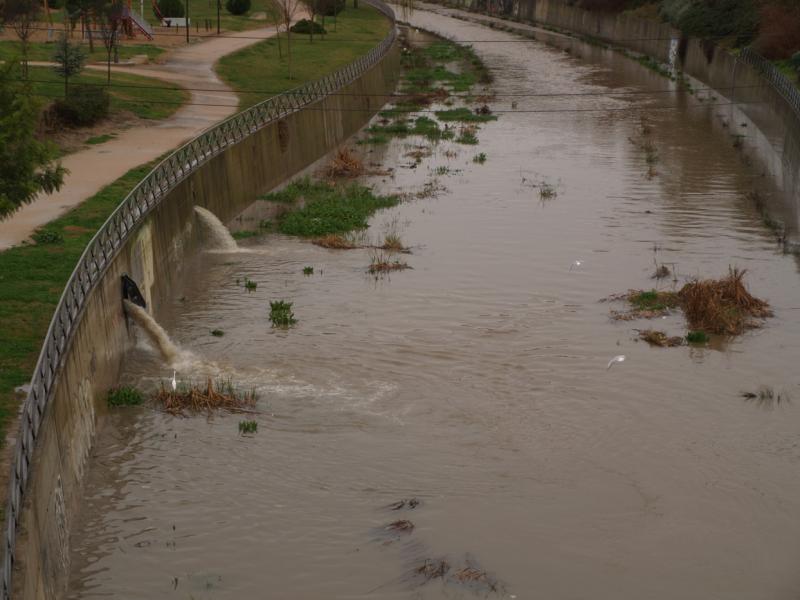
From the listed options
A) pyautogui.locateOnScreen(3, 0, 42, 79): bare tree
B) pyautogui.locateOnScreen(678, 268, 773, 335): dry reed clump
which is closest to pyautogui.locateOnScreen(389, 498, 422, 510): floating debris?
pyautogui.locateOnScreen(678, 268, 773, 335): dry reed clump

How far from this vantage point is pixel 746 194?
32.3m

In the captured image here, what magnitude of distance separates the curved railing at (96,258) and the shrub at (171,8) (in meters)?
24.3

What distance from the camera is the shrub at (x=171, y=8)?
59.3m

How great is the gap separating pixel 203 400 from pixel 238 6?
5354 cm

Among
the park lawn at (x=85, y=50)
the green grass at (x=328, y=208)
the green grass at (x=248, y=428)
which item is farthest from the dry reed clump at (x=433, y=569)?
the park lawn at (x=85, y=50)

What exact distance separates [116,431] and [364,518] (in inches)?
161

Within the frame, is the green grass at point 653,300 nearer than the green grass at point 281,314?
No

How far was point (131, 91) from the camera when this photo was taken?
3681 centimetres

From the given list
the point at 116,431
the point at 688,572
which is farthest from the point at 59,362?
the point at 688,572

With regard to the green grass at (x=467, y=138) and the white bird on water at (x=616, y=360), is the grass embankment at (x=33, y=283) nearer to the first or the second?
the white bird on water at (x=616, y=360)

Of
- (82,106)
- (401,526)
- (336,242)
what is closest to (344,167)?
(82,106)

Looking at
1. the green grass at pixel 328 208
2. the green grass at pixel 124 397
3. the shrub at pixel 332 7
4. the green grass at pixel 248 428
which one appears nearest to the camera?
the green grass at pixel 248 428

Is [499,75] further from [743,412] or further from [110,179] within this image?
[743,412]

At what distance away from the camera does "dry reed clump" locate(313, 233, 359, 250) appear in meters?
25.8
